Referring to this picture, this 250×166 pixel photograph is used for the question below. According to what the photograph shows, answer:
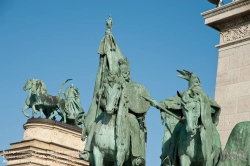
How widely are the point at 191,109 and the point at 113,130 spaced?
1.46 m

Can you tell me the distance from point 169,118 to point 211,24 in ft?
9.77

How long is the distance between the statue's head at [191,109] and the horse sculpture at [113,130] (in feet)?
3.64

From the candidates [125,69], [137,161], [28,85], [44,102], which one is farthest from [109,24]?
[28,85]

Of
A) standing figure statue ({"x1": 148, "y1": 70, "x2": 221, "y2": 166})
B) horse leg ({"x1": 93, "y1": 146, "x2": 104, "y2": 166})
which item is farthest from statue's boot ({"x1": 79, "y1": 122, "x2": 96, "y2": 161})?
standing figure statue ({"x1": 148, "y1": 70, "x2": 221, "y2": 166})

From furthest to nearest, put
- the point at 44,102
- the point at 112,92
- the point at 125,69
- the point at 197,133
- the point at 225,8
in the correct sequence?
the point at 44,102, the point at 225,8, the point at 125,69, the point at 112,92, the point at 197,133

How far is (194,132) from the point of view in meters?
8.57

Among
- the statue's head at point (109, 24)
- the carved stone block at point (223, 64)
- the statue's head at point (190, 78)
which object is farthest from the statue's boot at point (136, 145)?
the carved stone block at point (223, 64)

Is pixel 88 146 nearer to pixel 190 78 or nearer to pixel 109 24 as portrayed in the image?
pixel 190 78

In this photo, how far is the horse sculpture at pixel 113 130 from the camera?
923cm

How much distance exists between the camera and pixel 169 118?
1038 centimetres

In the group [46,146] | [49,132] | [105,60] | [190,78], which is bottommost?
[190,78]

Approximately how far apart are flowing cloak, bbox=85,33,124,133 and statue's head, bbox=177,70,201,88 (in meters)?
1.46

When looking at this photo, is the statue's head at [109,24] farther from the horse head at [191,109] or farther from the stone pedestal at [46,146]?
the stone pedestal at [46,146]

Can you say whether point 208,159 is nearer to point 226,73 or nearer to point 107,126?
point 107,126
